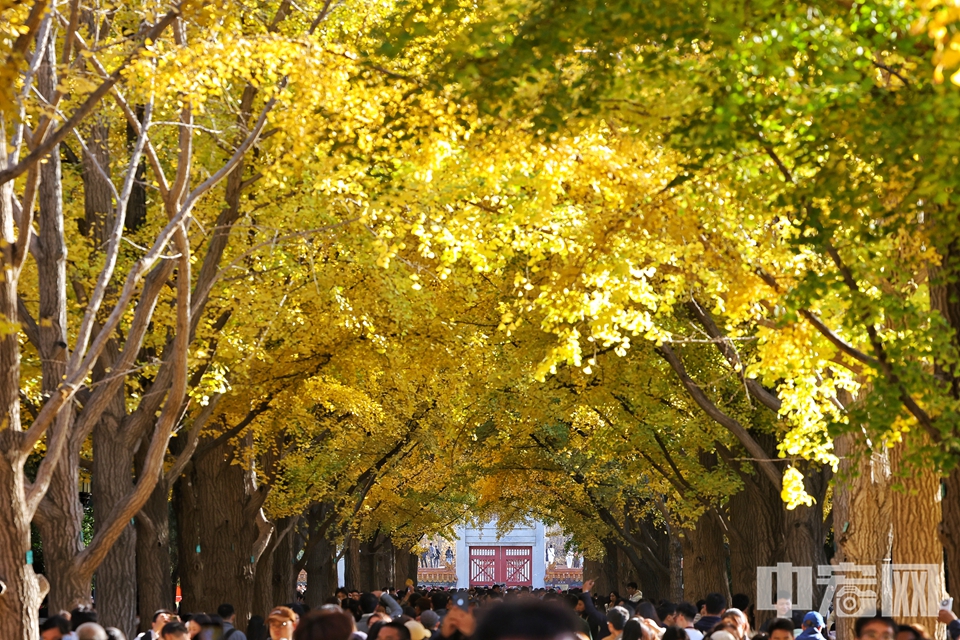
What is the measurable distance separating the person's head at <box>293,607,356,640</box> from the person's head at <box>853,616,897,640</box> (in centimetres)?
385

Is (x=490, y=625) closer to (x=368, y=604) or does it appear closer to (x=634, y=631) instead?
(x=634, y=631)

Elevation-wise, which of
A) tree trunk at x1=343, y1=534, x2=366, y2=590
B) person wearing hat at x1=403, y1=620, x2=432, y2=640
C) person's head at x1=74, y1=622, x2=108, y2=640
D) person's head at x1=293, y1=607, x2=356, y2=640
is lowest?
tree trunk at x1=343, y1=534, x2=366, y2=590

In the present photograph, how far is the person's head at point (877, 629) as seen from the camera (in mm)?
8961

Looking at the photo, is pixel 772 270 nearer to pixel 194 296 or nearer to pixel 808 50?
pixel 808 50

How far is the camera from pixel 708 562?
32.8 meters

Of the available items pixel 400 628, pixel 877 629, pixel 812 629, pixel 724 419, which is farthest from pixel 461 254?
pixel 877 629

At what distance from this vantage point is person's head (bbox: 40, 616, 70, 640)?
11.9 meters

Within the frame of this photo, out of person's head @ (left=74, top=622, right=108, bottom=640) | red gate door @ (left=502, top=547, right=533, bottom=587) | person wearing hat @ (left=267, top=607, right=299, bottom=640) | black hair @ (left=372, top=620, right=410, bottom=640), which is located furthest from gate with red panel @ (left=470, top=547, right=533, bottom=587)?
black hair @ (left=372, top=620, right=410, bottom=640)

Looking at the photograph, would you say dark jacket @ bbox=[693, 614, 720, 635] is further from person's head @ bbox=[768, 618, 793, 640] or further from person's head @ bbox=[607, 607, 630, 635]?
person's head @ bbox=[768, 618, 793, 640]

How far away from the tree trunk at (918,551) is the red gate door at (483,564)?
350ft

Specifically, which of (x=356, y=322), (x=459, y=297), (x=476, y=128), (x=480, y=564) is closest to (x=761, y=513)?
(x=459, y=297)

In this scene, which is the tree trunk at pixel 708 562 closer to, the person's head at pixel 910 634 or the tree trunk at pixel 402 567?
the person's head at pixel 910 634

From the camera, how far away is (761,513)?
77.9 feet

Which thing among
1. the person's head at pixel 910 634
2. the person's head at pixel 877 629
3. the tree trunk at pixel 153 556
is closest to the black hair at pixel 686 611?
the person's head at pixel 910 634
